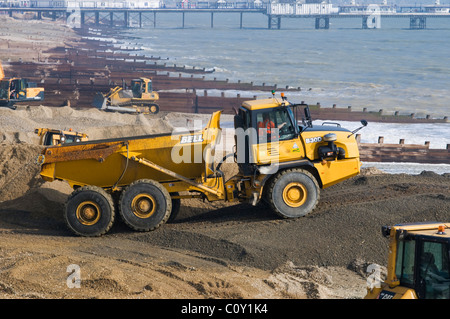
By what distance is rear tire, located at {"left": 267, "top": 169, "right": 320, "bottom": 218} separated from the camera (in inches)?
525

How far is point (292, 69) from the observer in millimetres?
73375

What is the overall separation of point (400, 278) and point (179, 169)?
6922mm

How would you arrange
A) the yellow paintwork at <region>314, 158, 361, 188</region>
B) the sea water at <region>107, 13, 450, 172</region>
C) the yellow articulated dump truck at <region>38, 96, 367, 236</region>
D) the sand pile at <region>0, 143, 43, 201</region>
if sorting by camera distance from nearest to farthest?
the yellow articulated dump truck at <region>38, 96, 367, 236</region> → the yellow paintwork at <region>314, 158, 361, 188</region> → the sand pile at <region>0, 143, 43, 201</region> → the sea water at <region>107, 13, 450, 172</region>

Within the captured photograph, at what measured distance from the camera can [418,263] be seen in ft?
25.2

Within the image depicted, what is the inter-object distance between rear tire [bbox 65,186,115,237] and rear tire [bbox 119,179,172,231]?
322 mm

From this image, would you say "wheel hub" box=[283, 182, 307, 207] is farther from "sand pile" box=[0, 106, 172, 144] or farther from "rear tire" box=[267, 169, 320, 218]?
"sand pile" box=[0, 106, 172, 144]

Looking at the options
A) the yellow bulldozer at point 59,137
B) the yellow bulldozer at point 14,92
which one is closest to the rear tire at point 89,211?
the yellow bulldozer at point 59,137

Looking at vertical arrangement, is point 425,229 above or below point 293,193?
above

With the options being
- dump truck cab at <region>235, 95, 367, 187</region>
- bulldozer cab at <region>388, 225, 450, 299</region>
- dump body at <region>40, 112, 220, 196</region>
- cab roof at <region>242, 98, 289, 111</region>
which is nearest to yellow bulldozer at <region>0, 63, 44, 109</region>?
dump body at <region>40, 112, 220, 196</region>

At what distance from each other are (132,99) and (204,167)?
76.7 ft

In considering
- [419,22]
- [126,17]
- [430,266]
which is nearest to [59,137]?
[430,266]

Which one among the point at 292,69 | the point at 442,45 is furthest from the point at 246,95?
the point at 442,45

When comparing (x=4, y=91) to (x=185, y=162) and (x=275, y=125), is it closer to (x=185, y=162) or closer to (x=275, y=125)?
(x=185, y=162)
